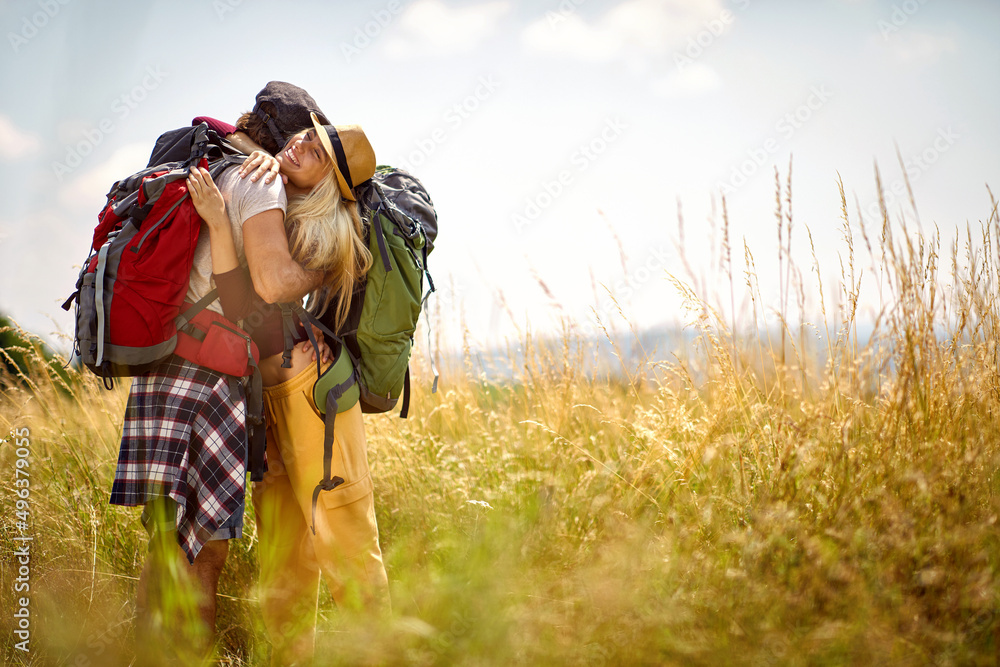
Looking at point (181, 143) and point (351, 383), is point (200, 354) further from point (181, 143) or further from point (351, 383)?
point (181, 143)

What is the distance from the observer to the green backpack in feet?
6.38

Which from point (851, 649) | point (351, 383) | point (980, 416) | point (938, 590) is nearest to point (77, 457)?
point (351, 383)

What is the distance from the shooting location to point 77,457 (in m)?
2.84

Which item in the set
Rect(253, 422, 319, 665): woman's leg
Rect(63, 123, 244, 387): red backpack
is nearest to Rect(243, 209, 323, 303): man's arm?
Rect(63, 123, 244, 387): red backpack

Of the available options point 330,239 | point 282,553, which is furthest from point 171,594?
point 330,239

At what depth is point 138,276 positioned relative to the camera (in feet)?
5.33

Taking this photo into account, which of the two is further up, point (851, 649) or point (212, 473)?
point (212, 473)

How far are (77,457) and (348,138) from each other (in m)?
2.27

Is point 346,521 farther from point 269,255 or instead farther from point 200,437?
point 269,255

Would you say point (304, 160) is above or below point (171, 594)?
above

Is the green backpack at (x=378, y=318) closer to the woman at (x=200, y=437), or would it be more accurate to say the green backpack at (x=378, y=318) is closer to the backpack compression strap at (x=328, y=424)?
the backpack compression strap at (x=328, y=424)

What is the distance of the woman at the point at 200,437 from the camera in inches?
67.5

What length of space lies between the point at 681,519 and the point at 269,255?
67.7 inches

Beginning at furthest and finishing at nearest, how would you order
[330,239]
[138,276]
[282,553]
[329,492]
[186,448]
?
[282,553] < [329,492] < [330,239] < [186,448] < [138,276]
